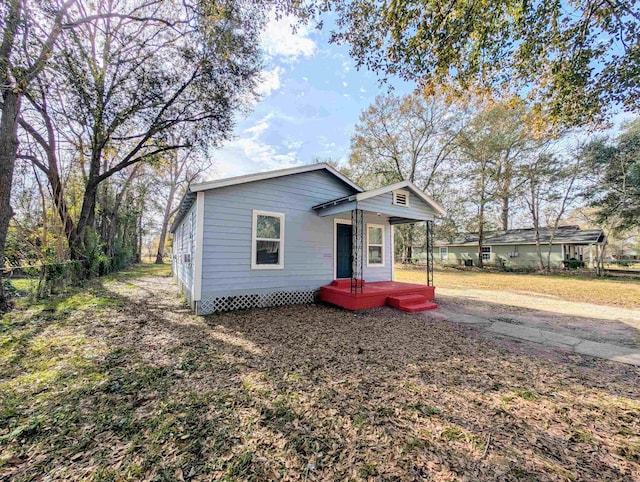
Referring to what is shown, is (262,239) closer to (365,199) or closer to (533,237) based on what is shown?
(365,199)

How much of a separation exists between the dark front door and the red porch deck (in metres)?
0.45

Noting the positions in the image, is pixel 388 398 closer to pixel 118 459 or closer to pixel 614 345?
pixel 118 459

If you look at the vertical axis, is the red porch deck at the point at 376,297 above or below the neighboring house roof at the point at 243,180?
below

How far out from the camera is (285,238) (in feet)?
23.4

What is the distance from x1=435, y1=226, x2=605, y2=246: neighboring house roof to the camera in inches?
760

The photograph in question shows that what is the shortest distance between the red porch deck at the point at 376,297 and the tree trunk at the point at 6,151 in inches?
292

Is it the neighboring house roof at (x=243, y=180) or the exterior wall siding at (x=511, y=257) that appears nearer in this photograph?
the neighboring house roof at (x=243, y=180)

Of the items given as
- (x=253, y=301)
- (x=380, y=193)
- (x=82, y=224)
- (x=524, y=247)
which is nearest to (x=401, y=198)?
(x=380, y=193)

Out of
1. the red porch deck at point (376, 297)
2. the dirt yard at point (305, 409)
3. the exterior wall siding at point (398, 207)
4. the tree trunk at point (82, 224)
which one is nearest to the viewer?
the dirt yard at point (305, 409)

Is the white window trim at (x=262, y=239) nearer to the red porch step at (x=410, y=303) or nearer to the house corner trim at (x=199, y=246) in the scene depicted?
the house corner trim at (x=199, y=246)

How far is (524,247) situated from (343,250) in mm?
22051

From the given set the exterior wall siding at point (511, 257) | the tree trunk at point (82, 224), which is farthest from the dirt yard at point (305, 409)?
the exterior wall siding at point (511, 257)

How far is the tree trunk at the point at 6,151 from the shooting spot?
536 centimetres

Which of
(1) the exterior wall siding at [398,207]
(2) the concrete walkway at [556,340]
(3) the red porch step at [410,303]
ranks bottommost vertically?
(2) the concrete walkway at [556,340]
